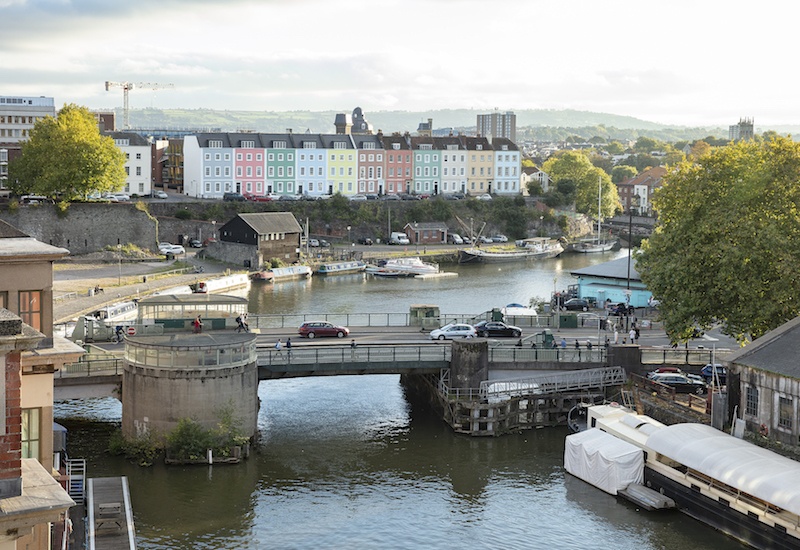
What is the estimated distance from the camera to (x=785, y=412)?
110 ft

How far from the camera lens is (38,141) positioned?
88500mm

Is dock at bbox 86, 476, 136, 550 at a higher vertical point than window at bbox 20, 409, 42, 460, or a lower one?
lower

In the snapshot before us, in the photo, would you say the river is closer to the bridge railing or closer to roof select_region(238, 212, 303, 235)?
the bridge railing

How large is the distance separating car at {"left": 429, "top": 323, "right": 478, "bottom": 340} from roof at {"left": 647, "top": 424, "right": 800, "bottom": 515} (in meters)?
14.7

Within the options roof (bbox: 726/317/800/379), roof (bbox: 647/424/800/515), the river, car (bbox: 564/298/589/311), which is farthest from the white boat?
roof (bbox: 647/424/800/515)

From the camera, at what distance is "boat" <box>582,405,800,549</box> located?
2862 cm

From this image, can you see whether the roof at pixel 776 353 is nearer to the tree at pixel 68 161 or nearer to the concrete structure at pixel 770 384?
the concrete structure at pixel 770 384

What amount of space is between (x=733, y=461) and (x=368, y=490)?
10.3 meters

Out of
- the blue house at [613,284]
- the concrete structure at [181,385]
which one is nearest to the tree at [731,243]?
the concrete structure at [181,385]

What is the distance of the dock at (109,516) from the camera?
2725 cm

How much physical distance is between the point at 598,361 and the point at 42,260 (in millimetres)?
27612

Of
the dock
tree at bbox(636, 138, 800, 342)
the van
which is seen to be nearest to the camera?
the dock

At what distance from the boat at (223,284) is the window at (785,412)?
45.4 meters

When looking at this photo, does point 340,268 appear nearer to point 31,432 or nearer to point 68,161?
point 68,161
